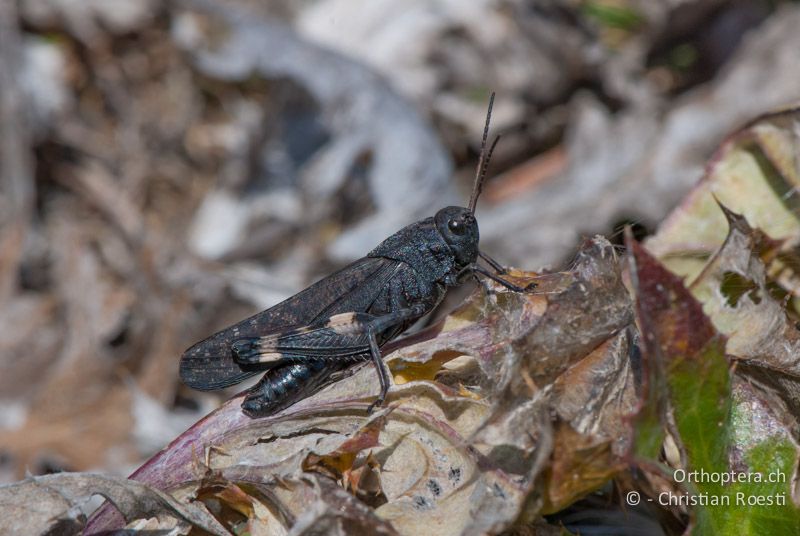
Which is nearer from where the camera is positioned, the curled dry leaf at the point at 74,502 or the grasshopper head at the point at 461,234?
the curled dry leaf at the point at 74,502

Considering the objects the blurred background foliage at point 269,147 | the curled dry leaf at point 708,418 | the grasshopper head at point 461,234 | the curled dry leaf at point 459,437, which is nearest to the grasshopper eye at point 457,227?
the grasshopper head at point 461,234

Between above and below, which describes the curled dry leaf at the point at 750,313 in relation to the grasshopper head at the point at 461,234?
below

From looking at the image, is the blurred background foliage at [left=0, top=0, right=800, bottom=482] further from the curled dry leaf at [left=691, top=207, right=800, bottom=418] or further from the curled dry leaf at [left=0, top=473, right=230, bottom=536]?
the curled dry leaf at [left=691, top=207, right=800, bottom=418]

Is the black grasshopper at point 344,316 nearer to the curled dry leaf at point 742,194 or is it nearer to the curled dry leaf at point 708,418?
the curled dry leaf at point 742,194

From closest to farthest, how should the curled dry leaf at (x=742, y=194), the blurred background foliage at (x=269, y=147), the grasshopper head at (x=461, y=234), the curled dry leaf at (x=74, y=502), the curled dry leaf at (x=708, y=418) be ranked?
1. the curled dry leaf at (x=708, y=418)
2. the curled dry leaf at (x=74, y=502)
3. the curled dry leaf at (x=742, y=194)
4. the grasshopper head at (x=461, y=234)
5. the blurred background foliage at (x=269, y=147)

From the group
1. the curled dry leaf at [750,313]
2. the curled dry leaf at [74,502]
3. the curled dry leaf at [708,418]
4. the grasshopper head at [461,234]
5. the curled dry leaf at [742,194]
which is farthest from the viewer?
the grasshopper head at [461,234]

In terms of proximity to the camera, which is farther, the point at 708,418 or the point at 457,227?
the point at 457,227

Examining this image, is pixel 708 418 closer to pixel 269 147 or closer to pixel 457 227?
pixel 457 227

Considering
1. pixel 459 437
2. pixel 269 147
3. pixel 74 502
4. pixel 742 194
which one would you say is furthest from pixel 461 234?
pixel 269 147
